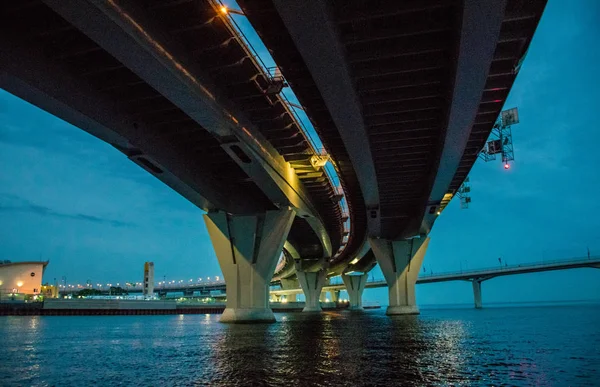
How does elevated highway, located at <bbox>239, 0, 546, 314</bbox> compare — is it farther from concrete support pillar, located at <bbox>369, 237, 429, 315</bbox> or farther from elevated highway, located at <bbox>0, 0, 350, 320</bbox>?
concrete support pillar, located at <bbox>369, 237, 429, 315</bbox>


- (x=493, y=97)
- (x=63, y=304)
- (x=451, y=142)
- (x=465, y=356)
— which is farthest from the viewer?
(x=63, y=304)

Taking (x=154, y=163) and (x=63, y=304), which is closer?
(x=154, y=163)

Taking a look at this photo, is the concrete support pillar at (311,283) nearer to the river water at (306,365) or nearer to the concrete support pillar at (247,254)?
the concrete support pillar at (247,254)

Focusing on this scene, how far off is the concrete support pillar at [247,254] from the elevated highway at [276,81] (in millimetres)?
4524

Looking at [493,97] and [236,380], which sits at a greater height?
[493,97]

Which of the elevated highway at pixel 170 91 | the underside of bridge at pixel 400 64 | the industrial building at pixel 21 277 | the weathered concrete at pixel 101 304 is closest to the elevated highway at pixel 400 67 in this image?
the underside of bridge at pixel 400 64

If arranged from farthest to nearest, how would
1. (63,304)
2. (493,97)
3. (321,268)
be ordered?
(321,268), (63,304), (493,97)

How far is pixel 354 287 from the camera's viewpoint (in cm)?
13938

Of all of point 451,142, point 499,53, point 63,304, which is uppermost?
point 499,53

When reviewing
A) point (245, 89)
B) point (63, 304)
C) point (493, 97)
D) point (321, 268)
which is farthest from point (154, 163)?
point (321, 268)

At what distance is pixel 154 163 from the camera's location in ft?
92.8

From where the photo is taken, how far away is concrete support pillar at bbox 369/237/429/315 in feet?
204

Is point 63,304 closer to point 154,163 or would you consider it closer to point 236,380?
point 154,163

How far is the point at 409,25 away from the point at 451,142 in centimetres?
905
